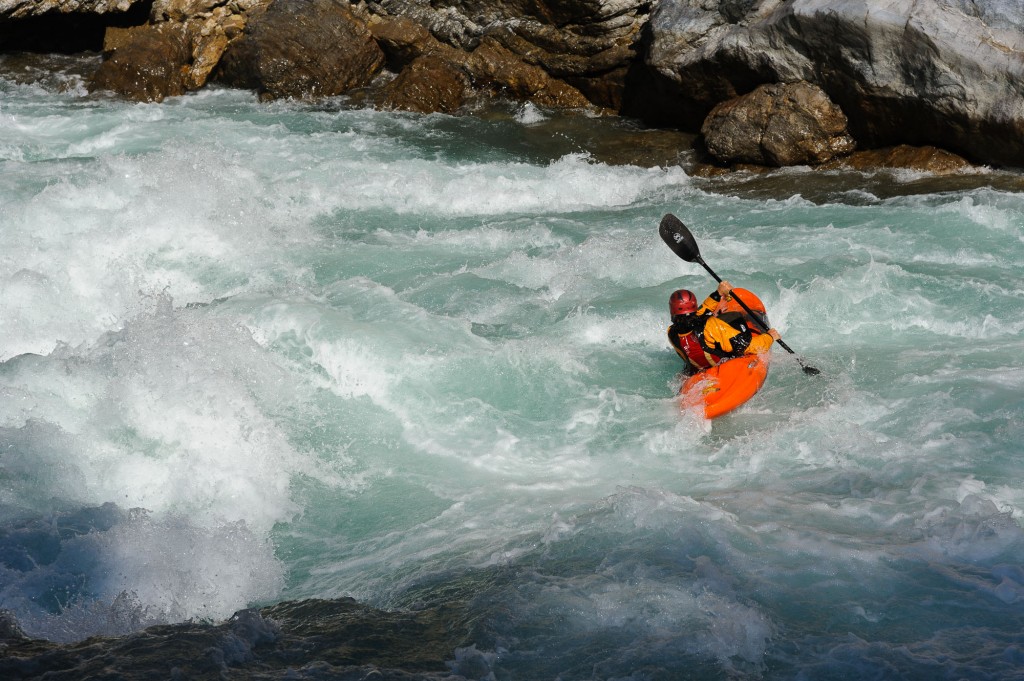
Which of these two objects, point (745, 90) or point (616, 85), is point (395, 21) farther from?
point (745, 90)

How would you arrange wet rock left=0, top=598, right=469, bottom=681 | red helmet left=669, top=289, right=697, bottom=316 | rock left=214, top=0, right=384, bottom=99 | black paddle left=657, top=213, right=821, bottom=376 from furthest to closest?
rock left=214, top=0, right=384, bottom=99, black paddle left=657, top=213, right=821, bottom=376, red helmet left=669, top=289, right=697, bottom=316, wet rock left=0, top=598, right=469, bottom=681

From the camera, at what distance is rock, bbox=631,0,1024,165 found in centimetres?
951

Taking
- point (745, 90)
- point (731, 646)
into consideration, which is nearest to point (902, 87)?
point (745, 90)

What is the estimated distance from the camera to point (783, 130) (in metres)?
10.5

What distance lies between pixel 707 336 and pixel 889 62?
5188 millimetres

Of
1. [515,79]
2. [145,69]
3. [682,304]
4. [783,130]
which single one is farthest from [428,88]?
[682,304]

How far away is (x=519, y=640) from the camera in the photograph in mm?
3910

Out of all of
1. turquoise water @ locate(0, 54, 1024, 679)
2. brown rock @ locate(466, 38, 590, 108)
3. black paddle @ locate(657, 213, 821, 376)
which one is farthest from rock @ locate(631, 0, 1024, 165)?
black paddle @ locate(657, 213, 821, 376)

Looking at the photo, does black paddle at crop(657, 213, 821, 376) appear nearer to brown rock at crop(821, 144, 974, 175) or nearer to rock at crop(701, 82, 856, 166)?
rock at crop(701, 82, 856, 166)

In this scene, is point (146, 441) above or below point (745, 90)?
below

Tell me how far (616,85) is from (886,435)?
8.00 metres

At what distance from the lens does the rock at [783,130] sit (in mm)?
10422

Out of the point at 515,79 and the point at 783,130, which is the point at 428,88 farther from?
the point at 783,130

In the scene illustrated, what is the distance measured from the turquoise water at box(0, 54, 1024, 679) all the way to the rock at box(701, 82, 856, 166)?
48 centimetres
